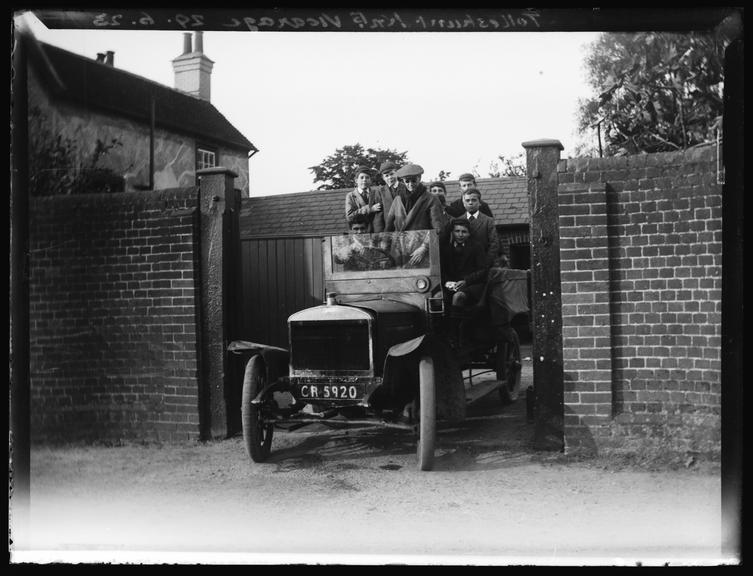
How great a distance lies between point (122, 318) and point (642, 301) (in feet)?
15.6

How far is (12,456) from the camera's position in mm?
4688

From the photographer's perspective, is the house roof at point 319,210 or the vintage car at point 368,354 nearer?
the vintage car at point 368,354

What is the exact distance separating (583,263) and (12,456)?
469 centimetres

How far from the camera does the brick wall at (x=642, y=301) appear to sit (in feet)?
16.1

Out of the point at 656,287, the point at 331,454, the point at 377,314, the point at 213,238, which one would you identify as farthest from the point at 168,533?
the point at 656,287

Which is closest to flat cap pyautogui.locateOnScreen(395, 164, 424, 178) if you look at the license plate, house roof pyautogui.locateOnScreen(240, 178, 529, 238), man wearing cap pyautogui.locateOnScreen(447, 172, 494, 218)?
man wearing cap pyautogui.locateOnScreen(447, 172, 494, 218)

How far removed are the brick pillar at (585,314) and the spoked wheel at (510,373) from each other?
2090mm

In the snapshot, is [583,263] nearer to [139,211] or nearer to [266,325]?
[139,211]

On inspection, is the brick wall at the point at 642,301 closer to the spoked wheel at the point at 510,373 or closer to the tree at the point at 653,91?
the tree at the point at 653,91

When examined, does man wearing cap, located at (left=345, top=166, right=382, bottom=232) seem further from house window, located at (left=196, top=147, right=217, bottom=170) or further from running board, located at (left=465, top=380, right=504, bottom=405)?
house window, located at (left=196, top=147, right=217, bottom=170)

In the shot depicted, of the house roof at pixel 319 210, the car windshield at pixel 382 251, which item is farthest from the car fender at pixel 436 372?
the house roof at pixel 319 210

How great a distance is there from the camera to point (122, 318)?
6172mm

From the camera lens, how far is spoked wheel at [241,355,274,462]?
537cm

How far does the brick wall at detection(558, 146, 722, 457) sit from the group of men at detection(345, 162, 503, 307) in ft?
3.85
